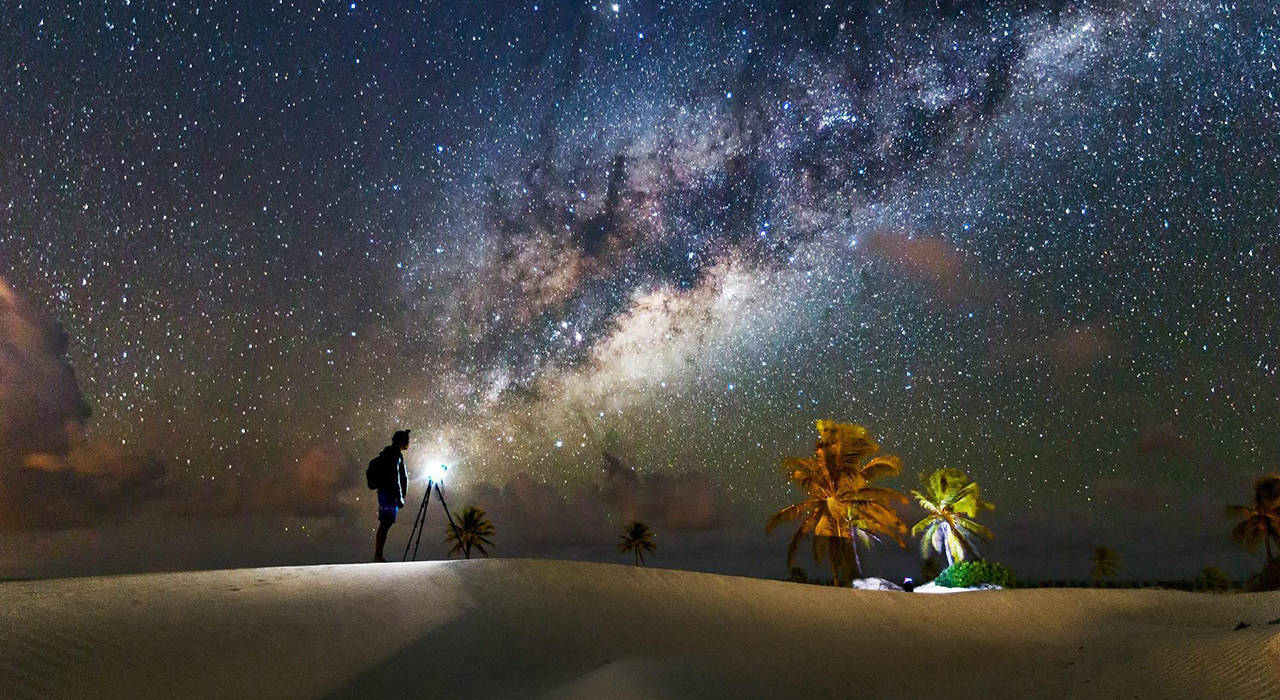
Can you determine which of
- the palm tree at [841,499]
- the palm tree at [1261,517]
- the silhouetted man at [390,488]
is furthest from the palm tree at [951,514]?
the silhouetted man at [390,488]

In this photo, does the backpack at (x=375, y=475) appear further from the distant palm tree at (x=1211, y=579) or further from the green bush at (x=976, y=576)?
the distant palm tree at (x=1211, y=579)

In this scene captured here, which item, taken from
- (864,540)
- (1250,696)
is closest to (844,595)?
(1250,696)

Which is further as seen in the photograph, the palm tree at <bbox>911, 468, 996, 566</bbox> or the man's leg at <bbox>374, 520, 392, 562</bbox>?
the palm tree at <bbox>911, 468, 996, 566</bbox>

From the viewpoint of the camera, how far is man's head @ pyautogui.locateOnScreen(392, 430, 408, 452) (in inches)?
437

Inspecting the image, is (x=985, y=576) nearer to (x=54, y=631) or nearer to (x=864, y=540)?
(x=864, y=540)

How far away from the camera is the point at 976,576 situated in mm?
29094

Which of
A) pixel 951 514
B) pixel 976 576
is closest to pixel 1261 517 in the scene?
pixel 951 514

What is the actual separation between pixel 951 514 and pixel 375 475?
38.4m

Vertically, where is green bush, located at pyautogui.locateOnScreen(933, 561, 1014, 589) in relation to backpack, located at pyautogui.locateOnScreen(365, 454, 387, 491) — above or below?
below

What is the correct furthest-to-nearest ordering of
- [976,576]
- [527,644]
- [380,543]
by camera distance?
[976,576] < [380,543] < [527,644]

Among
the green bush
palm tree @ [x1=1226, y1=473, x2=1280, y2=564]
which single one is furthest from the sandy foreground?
palm tree @ [x1=1226, y1=473, x2=1280, y2=564]

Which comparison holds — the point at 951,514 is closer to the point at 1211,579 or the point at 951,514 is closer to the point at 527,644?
the point at 527,644

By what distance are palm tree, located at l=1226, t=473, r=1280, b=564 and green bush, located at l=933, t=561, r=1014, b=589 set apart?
33.4 m

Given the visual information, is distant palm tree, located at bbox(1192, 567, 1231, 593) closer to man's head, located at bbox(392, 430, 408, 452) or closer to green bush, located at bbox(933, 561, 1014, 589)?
green bush, located at bbox(933, 561, 1014, 589)
